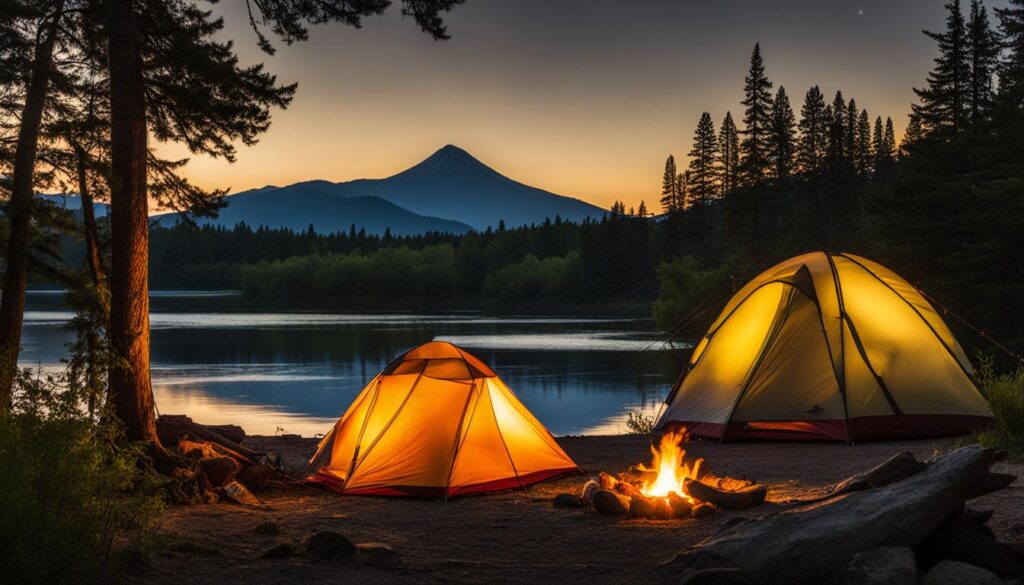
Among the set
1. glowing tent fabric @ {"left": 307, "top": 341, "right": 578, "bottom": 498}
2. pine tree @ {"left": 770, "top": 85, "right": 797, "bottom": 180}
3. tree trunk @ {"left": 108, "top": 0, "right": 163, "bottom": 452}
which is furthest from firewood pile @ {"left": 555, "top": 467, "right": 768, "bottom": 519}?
pine tree @ {"left": 770, "top": 85, "right": 797, "bottom": 180}

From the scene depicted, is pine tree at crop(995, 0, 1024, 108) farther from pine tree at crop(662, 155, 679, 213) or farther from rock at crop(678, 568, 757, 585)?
pine tree at crop(662, 155, 679, 213)

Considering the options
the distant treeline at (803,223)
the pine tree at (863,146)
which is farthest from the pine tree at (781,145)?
the pine tree at (863,146)

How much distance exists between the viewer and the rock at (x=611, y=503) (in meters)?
8.00

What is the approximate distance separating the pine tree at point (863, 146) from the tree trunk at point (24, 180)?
230 feet

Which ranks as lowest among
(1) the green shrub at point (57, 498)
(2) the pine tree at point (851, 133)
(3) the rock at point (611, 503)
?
(3) the rock at point (611, 503)

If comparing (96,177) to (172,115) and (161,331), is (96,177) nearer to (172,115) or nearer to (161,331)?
(172,115)

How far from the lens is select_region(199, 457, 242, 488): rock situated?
9.07m

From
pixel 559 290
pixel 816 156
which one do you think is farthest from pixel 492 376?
pixel 559 290

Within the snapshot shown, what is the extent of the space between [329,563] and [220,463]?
3162mm

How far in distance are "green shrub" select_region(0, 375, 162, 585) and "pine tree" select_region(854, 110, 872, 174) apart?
73.9m

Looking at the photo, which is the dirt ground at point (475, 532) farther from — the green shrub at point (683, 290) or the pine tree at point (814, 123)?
the pine tree at point (814, 123)

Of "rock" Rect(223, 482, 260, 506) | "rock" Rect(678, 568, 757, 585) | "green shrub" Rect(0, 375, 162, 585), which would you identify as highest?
"green shrub" Rect(0, 375, 162, 585)

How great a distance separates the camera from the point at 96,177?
412 inches

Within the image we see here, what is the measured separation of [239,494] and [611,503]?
12.0ft
